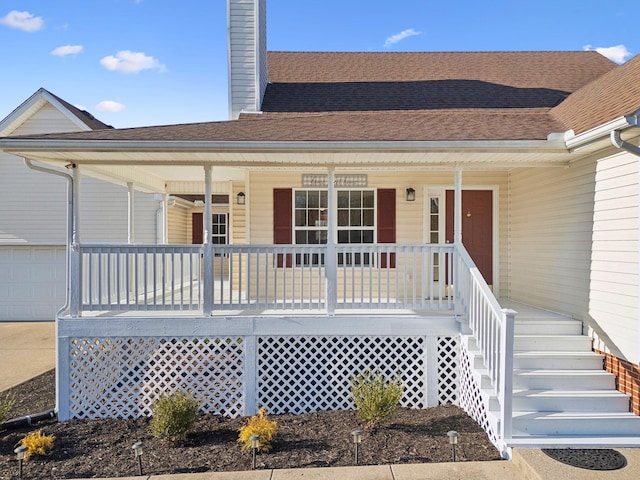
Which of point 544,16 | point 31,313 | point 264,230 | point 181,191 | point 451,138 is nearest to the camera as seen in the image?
point 451,138

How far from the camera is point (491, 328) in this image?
4.48 m

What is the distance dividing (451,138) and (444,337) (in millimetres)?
2598

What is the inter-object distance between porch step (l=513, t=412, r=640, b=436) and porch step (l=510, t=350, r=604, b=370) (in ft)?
2.50

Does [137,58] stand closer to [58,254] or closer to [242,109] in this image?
[58,254]

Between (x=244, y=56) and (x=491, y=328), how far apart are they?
6.80 metres

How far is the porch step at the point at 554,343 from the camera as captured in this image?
516 centimetres

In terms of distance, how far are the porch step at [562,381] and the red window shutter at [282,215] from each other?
4265 mm

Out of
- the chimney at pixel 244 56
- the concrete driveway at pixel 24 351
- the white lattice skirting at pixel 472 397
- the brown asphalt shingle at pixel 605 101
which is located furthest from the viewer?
the chimney at pixel 244 56

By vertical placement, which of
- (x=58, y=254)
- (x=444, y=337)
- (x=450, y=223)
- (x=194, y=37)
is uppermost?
(x=194, y=37)

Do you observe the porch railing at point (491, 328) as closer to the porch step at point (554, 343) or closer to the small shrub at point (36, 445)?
the porch step at point (554, 343)

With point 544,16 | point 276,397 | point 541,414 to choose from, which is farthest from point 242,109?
point 544,16

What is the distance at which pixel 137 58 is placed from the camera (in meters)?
39.0

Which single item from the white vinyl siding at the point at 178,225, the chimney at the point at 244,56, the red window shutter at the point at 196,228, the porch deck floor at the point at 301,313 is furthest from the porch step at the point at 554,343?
the red window shutter at the point at 196,228

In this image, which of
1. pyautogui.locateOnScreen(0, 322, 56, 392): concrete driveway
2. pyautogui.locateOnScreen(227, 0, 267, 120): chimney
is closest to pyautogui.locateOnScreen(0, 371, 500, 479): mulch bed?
pyautogui.locateOnScreen(0, 322, 56, 392): concrete driveway
